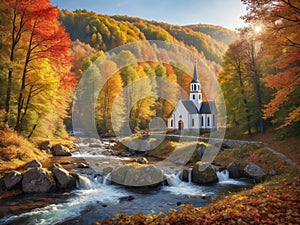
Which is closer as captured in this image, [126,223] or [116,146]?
[126,223]

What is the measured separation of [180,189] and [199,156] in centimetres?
892

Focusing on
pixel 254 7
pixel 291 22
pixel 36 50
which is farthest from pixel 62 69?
pixel 291 22

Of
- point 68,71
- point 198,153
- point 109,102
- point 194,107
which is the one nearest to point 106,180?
point 68,71

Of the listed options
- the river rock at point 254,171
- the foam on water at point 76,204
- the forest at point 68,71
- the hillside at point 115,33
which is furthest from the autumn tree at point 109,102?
the hillside at point 115,33

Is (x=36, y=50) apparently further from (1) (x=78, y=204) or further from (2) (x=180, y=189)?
(2) (x=180, y=189)

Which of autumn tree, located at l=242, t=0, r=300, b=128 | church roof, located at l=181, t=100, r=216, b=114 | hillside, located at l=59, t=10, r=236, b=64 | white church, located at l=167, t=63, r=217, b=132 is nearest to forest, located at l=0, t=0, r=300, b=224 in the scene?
autumn tree, located at l=242, t=0, r=300, b=128

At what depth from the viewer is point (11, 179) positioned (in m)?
12.3

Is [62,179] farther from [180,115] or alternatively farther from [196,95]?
[196,95]

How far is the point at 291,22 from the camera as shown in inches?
399

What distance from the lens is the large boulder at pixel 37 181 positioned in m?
12.4

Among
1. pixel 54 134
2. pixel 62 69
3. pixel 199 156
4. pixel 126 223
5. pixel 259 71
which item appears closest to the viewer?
pixel 126 223

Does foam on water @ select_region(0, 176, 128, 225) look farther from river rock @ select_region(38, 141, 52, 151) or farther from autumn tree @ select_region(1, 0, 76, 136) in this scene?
river rock @ select_region(38, 141, 52, 151)

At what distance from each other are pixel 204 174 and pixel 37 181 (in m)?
9.72

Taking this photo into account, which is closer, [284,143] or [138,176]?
[138,176]
